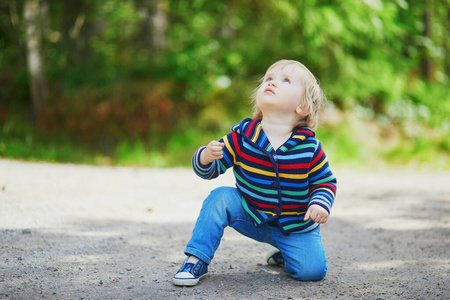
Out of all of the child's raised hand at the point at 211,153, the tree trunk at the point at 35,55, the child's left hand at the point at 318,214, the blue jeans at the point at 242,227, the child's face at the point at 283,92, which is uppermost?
the tree trunk at the point at 35,55

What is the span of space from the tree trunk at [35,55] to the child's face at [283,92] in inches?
274

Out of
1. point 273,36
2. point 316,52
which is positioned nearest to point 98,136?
point 273,36

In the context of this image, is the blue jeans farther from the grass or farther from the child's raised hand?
the grass

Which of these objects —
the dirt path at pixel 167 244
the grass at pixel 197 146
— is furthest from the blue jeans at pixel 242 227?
the grass at pixel 197 146

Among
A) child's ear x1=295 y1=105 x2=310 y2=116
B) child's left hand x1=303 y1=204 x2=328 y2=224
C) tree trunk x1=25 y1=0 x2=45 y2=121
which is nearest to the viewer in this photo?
child's left hand x1=303 y1=204 x2=328 y2=224

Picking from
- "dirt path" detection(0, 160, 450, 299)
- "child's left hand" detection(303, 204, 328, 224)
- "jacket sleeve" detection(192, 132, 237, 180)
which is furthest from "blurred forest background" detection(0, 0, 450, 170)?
"child's left hand" detection(303, 204, 328, 224)

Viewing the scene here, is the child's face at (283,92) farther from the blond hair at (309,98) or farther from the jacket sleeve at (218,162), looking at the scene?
the jacket sleeve at (218,162)

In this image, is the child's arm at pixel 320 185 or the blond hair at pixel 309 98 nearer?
the child's arm at pixel 320 185

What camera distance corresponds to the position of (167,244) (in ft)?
10.1

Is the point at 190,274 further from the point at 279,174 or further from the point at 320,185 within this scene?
the point at 320,185

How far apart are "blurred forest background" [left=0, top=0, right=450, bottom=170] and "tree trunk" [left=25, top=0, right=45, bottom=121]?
2 centimetres

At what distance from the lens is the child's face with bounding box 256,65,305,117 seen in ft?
7.98

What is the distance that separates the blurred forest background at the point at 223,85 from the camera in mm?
7203

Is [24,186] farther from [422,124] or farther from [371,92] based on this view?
[422,124]
